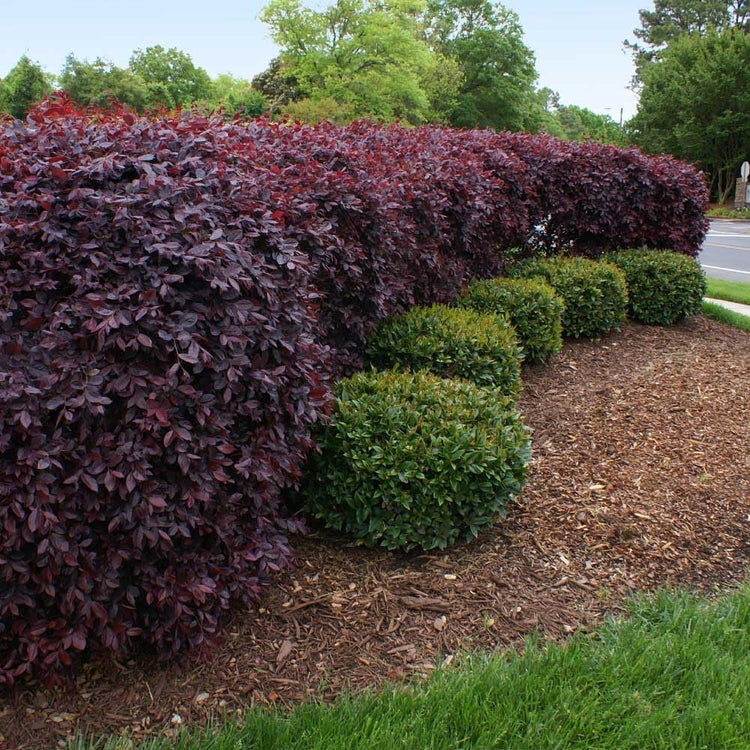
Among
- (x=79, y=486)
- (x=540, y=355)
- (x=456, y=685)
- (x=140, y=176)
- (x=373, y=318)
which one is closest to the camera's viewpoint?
(x=79, y=486)

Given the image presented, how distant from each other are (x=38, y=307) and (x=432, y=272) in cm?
347

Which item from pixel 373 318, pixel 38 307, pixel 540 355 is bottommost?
pixel 540 355

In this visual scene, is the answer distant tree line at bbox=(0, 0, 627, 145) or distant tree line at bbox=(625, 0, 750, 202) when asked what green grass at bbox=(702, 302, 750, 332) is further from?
distant tree line at bbox=(625, 0, 750, 202)

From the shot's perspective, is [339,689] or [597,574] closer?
[339,689]

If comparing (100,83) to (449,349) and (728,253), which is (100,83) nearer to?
(728,253)

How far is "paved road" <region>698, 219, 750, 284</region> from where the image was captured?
1598 cm

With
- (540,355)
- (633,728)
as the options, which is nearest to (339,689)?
(633,728)

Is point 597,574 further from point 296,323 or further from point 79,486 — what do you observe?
point 79,486

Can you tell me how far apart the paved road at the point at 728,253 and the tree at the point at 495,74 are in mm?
25601

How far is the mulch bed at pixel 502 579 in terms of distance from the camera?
2.61 meters

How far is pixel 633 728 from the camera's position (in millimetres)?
2443

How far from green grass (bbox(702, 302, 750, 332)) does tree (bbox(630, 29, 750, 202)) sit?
37.0 meters

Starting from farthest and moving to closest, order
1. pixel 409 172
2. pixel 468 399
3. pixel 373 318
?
pixel 409 172 < pixel 373 318 < pixel 468 399

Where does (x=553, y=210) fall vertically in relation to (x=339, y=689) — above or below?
above
